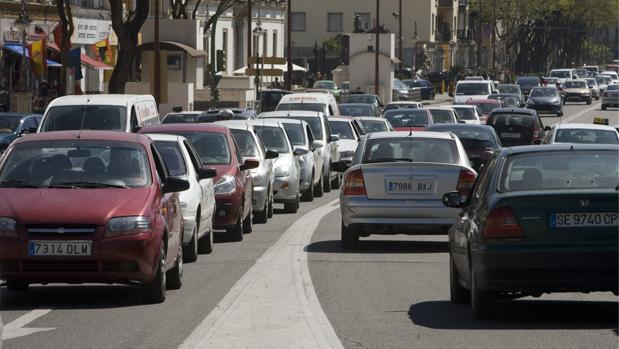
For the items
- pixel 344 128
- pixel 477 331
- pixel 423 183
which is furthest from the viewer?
pixel 344 128

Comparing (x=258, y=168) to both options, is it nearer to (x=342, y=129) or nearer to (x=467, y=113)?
(x=342, y=129)

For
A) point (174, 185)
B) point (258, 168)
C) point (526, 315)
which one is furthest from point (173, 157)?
point (526, 315)

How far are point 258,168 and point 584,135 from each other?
25.1ft

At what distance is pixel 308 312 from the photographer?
12719 millimetres

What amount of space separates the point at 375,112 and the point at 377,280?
35.7 m

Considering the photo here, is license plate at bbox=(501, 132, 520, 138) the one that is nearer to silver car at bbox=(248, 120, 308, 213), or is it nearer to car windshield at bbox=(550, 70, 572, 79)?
silver car at bbox=(248, 120, 308, 213)

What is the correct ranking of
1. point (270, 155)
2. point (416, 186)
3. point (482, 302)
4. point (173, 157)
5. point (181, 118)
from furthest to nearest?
1. point (181, 118)
2. point (270, 155)
3. point (416, 186)
4. point (173, 157)
5. point (482, 302)

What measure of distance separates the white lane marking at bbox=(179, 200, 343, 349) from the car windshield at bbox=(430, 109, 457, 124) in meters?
25.3

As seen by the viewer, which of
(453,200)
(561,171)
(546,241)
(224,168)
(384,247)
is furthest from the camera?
(224,168)

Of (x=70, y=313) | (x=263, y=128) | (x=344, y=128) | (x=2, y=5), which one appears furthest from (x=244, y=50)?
(x=70, y=313)

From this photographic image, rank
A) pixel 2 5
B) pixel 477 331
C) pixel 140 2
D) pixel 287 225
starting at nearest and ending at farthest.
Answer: pixel 477 331 → pixel 287 225 → pixel 140 2 → pixel 2 5

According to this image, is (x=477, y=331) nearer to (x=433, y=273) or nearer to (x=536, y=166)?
(x=536, y=166)

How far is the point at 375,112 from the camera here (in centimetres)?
5116

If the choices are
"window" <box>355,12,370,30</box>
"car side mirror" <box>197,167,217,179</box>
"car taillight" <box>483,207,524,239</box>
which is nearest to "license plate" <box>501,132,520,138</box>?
"car side mirror" <box>197,167,217,179</box>
